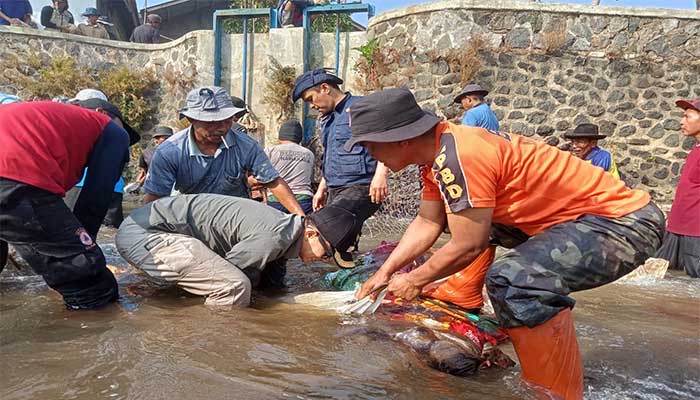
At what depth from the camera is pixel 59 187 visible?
3262 millimetres

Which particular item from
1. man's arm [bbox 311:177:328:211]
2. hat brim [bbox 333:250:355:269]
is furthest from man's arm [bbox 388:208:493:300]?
man's arm [bbox 311:177:328:211]

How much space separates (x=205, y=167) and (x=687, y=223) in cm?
472

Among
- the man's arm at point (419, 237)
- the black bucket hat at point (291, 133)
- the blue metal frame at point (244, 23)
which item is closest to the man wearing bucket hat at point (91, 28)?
the blue metal frame at point (244, 23)

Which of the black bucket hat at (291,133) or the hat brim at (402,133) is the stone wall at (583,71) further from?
the hat brim at (402,133)

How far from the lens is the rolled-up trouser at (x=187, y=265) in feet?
11.7

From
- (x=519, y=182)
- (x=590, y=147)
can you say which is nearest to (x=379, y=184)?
(x=519, y=182)

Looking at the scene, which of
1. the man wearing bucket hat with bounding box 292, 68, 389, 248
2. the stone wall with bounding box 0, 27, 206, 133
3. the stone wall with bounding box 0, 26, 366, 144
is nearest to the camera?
the man wearing bucket hat with bounding box 292, 68, 389, 248

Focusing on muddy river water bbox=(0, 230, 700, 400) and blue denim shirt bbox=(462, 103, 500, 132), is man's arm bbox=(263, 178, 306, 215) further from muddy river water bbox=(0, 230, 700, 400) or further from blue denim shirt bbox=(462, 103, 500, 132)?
blue denim shirt bbox=(462, 103, 500, 132)

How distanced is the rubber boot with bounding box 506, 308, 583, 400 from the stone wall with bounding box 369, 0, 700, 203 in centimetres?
720

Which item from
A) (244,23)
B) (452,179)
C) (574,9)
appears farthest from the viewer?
(244,23)

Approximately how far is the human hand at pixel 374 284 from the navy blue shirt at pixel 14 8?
12.5 meters

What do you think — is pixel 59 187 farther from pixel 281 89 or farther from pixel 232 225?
pixel 281 89

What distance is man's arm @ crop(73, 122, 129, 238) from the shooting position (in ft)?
11.6

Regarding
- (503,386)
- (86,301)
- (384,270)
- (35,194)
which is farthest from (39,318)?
(503,386)
